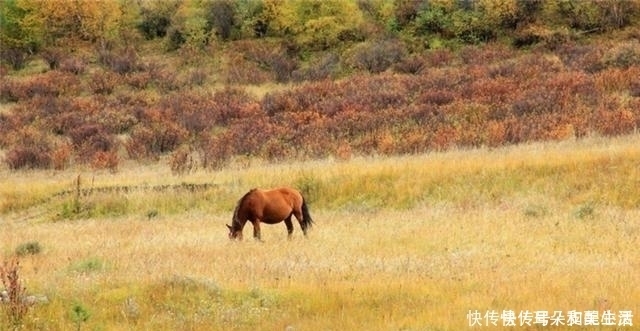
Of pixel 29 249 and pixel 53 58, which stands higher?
pixel 29 249

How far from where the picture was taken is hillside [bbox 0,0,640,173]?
30031mm

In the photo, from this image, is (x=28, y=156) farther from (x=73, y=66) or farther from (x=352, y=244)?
(x=73, y=66)

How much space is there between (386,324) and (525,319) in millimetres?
1492

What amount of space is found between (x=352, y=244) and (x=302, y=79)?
3143 cm

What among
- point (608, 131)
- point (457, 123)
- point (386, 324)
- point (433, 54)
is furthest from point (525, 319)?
point (433, 54)

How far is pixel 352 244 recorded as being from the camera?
15062 mm

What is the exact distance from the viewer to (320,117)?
34906 millimetres

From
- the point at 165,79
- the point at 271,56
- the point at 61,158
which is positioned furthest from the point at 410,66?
the point at 61,158

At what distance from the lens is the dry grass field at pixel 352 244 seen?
32.3 ft

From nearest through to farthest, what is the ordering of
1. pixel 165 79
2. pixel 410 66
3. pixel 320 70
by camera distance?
pixel 410 66
pixel 320 70
pixel 165 79

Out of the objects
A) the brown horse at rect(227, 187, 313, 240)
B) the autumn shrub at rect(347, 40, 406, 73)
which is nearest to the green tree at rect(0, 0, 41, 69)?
the autumn shrub at rect(347, 40, 406, 73)

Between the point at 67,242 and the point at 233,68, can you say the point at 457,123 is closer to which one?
the point at 67,242

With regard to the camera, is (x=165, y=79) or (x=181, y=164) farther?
(x=165, y=79)

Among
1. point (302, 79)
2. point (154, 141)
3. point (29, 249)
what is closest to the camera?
point (29, 249)
